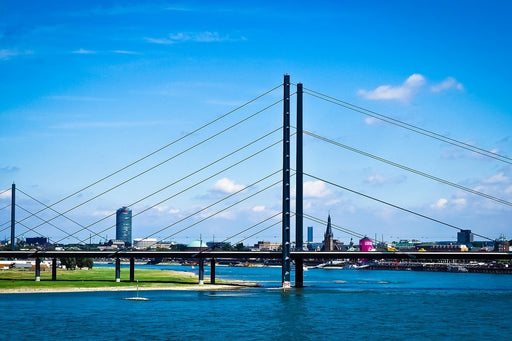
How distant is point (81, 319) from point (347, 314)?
27.4 m

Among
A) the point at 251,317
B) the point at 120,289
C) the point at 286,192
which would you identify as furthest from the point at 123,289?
the point at 251,317

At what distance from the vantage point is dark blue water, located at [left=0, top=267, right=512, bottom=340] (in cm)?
5972

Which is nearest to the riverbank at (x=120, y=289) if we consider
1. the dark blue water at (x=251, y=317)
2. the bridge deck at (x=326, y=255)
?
the bridge deck at (x=326, y=255)

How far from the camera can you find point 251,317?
7181 cm

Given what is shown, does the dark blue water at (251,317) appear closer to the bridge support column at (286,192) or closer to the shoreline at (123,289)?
the shoreline at (123,289)

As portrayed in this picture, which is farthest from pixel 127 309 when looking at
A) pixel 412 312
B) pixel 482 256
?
pixel 482 256

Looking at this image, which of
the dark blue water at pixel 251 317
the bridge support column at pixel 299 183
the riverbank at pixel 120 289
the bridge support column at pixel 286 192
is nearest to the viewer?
the dark blue water at pixel 251 317

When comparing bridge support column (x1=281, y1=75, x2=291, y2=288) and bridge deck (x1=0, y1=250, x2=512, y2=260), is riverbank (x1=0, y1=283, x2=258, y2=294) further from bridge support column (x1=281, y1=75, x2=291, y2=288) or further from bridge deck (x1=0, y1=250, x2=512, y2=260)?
bridge support column (x1=281, y1=75, x2=291, y2=288)

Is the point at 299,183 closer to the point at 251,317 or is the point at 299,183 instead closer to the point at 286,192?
the point at 286,192

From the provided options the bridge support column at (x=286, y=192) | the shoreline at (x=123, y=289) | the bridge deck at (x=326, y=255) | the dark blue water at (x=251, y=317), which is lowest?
the shoreline at (x=123, y=289)

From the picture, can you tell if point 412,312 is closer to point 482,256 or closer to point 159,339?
point 159,339

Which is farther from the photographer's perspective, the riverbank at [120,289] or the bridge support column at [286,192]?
the bridge support column at [286,192]

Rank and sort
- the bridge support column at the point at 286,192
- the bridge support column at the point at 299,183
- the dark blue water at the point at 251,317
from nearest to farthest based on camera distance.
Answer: the dark blue water at the point at 251,317 < the bridge support column at the point at 286,192 < the bridge support column at the point at 299,183

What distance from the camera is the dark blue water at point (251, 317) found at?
196 feet
